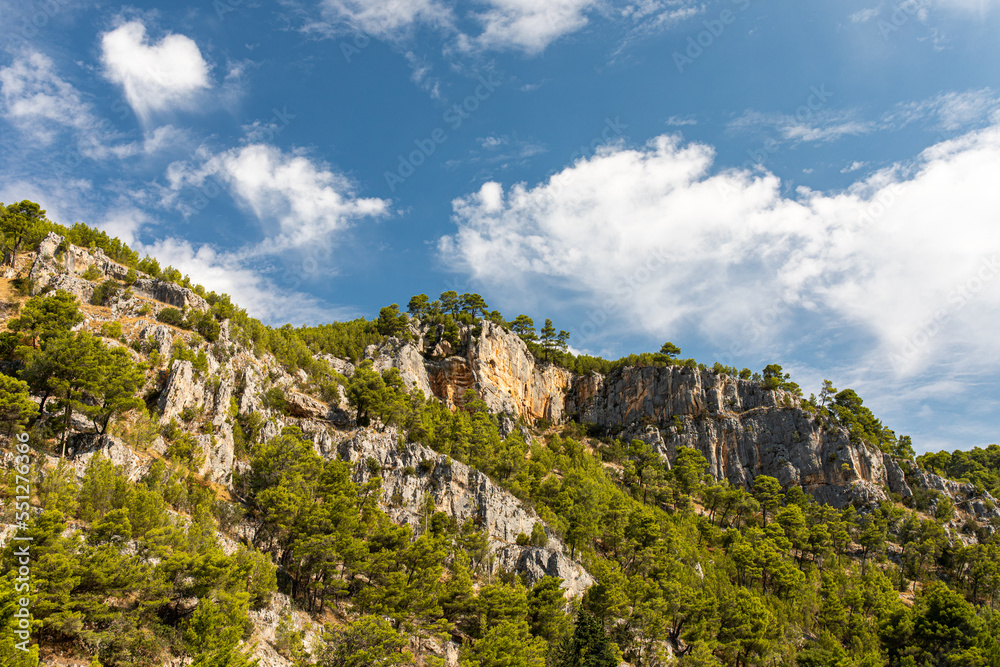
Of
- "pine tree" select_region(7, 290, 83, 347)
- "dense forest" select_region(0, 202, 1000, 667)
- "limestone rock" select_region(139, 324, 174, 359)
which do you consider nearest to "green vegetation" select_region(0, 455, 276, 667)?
"dense forest" select_region(0, 202, 1000, 667)

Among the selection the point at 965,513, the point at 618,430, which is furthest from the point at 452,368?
the point at 965,513

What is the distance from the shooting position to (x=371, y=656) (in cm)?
3053

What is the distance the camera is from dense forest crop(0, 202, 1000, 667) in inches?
1045

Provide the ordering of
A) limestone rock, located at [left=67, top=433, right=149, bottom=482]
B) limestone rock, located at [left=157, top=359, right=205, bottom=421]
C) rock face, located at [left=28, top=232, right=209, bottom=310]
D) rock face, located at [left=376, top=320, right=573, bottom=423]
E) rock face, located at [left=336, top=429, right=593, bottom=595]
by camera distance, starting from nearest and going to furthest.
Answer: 1. limestone rock, located at [left=67, top=433, right=149, bottom=482]
2. limestone rock, located at [left=157, top=359, right=205, bottom=421]
3. rock face, located at [left=28, top=232, right=209, bottom=310]
4. rock face, located at [left=336, top=429, right=593, bottom=595]
5. rock face, located at [left=376, top=320, right=573, bottom=423]

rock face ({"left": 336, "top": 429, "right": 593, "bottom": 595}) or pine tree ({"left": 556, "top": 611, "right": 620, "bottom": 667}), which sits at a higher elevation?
rock face ({"left": 336, "top": 429, "right": 593, "bottom": 595})

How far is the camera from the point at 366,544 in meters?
40.2

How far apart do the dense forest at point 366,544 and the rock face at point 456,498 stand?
1062mm

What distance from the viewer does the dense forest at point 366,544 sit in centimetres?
2655

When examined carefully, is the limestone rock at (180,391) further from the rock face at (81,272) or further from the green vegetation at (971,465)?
the green vegetation at (971,465)

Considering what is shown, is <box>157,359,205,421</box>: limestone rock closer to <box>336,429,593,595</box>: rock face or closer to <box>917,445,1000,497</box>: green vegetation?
<box>336,429,593,595</box>: rock face

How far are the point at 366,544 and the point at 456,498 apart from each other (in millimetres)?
18411

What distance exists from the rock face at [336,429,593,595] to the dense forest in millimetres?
1062

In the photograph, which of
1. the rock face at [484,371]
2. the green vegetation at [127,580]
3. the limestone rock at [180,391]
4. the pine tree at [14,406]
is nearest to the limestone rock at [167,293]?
the limestone rock at [180,391]

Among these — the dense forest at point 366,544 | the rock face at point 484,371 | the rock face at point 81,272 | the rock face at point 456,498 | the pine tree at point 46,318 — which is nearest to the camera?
the dense forest at point 366,544
